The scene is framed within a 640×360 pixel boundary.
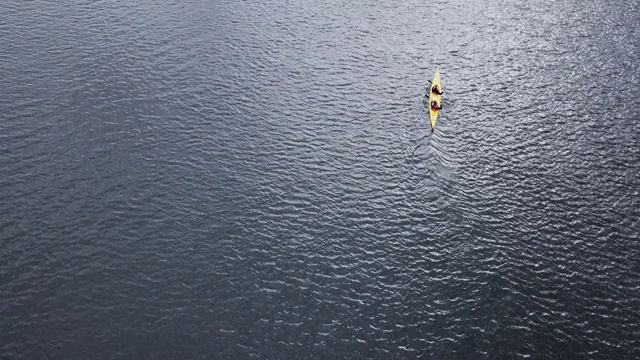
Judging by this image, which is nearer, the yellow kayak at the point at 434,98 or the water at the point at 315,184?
the water at the point at 315,184

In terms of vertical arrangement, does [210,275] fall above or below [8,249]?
above

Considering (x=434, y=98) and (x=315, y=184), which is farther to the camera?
(x=434, y=98)

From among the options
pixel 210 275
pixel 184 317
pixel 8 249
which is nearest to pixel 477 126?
pixel 210 275

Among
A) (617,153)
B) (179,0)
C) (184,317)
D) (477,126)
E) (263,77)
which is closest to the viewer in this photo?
(184,317)

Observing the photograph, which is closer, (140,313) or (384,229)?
(140,313)

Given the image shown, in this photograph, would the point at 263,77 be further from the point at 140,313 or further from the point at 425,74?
the point at 140,313

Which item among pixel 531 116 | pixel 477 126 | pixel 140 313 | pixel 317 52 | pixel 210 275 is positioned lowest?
pixel 140 313

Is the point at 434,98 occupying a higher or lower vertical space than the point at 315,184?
higher

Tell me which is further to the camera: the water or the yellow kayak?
the yellow kayak
